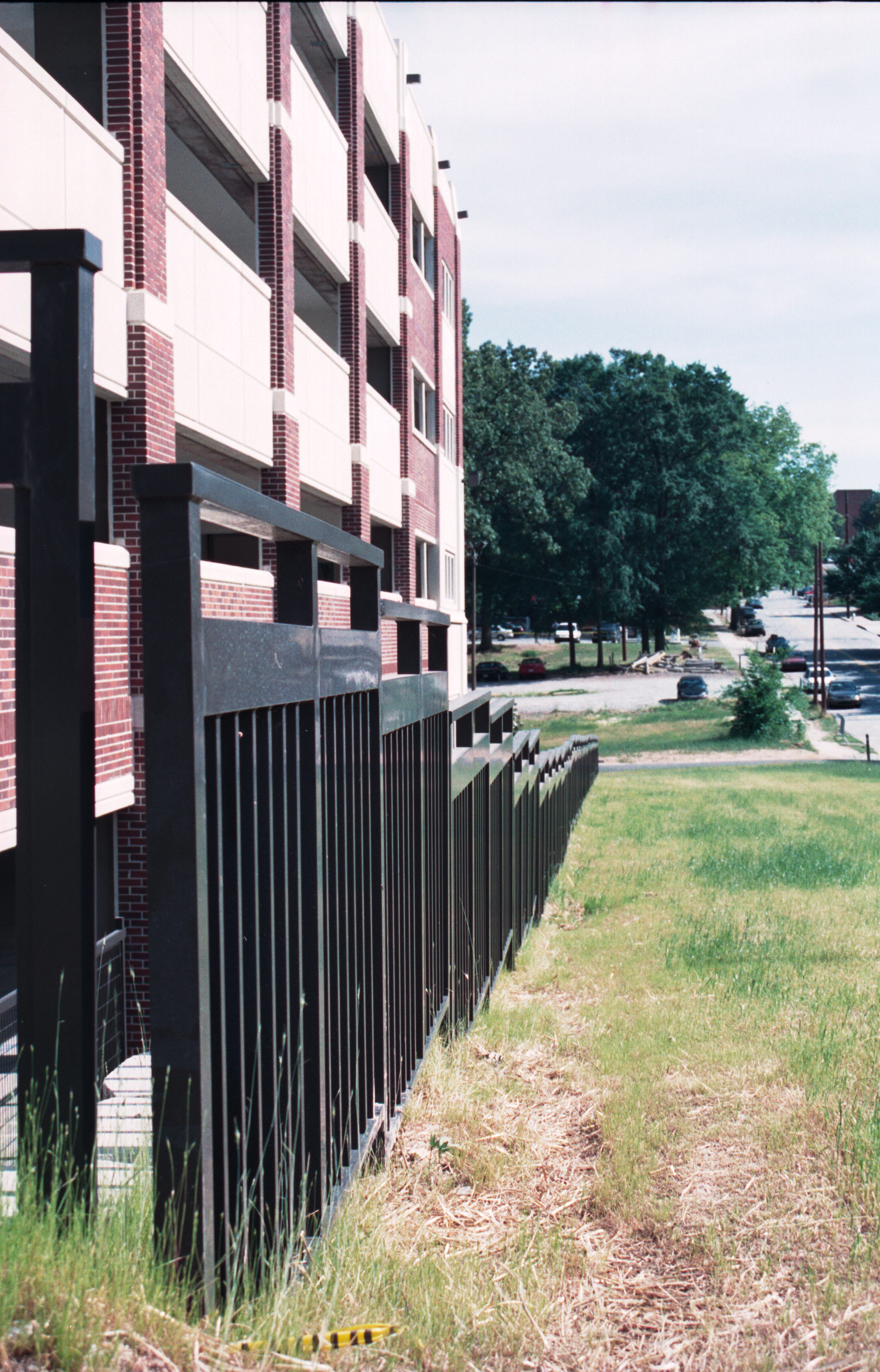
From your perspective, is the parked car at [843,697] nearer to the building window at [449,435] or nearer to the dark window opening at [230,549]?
the building window at [449,435]

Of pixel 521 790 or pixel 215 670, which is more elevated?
pixel 215 670

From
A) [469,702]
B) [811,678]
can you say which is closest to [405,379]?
[469,702]

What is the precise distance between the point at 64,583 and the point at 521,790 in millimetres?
7944

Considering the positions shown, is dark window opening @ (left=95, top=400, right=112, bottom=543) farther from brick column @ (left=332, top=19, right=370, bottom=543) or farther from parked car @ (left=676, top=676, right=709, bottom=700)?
parked car @ (left=676, top=676, right=709, bottom=700)

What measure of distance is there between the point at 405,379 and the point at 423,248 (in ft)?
16.6

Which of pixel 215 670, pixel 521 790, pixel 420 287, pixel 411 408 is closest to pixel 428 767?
pixel 215 670

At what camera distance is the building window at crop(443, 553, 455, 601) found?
28641 mm

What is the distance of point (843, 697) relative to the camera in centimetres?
6116

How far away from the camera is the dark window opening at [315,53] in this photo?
16.9 m

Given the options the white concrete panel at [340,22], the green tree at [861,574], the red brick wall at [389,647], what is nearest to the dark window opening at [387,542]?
the red brick wall at [389,647]

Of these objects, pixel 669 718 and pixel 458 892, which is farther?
pixel 669 718

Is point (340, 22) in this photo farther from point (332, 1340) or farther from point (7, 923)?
point (332, 1340)

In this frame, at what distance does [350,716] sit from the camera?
13.4 feet

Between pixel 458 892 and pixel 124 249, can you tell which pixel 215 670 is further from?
pixel 124 249
